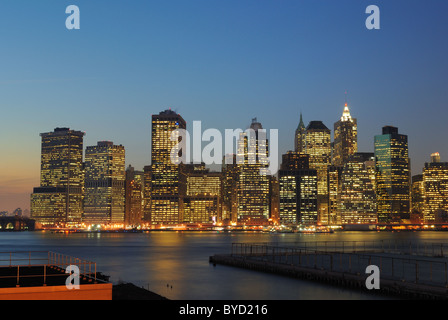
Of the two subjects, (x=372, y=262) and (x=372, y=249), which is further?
(x=372, y=249)

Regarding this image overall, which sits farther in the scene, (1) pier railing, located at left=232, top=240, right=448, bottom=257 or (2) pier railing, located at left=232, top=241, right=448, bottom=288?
(1) pier railing, located at left=232, top=240, right=448, bottom=257

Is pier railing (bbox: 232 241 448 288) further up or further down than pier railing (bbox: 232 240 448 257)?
further up

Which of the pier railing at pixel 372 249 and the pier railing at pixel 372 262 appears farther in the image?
the pier railing at pixel 372 249

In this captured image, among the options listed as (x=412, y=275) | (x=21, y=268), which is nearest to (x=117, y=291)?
(x=21, y=268)

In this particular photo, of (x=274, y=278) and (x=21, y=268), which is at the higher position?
(x=21, y=268)

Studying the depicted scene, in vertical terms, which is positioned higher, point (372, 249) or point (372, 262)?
point (372, 262)

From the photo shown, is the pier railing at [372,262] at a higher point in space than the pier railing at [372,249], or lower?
higher
